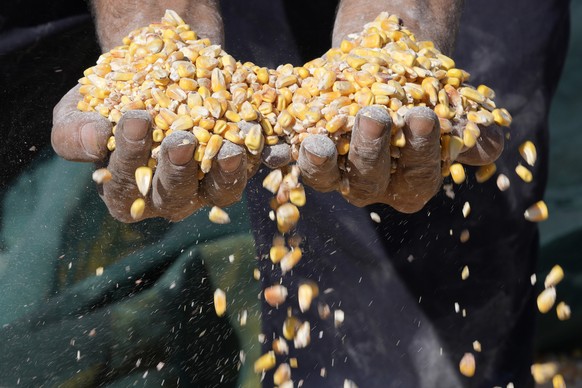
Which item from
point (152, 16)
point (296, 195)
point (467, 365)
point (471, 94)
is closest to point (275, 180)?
point (296, 195)

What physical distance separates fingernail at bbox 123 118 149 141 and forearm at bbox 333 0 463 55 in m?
0.54

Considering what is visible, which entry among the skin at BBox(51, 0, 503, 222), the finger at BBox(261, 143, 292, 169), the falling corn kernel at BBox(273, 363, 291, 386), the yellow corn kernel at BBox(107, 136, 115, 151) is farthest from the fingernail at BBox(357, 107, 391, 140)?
the falling corn kernel at BBox(273, 363, 291, 386)

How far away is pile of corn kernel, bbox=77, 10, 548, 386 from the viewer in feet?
4.54

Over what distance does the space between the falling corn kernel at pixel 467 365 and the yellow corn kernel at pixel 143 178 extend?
1.13m

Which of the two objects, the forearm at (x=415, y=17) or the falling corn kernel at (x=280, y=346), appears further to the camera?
the falling corn kernel at (x=280, y=346)

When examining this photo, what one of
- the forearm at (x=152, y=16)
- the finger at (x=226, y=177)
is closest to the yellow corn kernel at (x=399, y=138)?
the finger at (x=226, y=177)

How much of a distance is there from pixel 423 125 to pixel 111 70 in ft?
1.74

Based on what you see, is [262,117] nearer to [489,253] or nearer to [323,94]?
[323,94]

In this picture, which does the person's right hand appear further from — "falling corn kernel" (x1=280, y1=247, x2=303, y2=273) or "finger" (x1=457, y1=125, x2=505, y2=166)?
"finger" (x1=457, y1=125, x2=505, y2=166)

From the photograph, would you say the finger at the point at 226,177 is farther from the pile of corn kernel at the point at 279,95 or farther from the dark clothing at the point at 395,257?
the dark clothing at the point at 395,257

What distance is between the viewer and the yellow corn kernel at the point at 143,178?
140 centimetres

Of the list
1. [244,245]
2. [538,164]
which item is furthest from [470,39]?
[244,245]

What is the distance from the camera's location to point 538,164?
2213 millimetres

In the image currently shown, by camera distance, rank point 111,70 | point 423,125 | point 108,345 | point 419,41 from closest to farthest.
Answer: point 423,125, point 111,70, point 419,41, point 108,345
